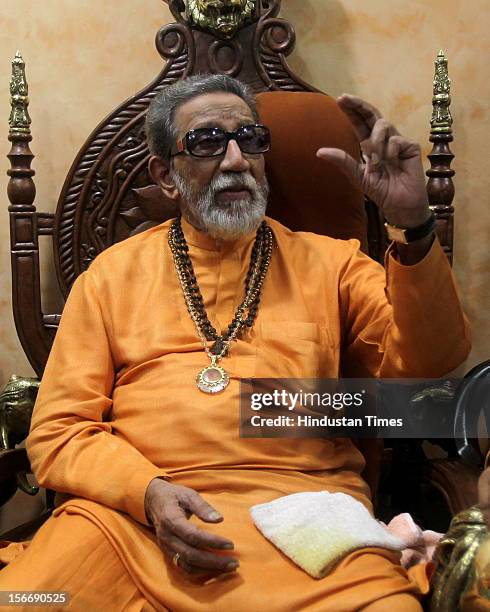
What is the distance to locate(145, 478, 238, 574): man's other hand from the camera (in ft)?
3.89

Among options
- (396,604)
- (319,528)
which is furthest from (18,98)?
(396,604)

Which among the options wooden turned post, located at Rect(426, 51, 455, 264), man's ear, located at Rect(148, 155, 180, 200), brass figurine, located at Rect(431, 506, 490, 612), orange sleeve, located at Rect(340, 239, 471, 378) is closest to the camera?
brass figurine, located at Rect(431, 506, 490, 612)

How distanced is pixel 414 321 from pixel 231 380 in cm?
35

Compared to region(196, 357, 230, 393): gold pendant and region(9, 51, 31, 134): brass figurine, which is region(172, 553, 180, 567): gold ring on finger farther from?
region(9, 51, 31, 134): brass figurine

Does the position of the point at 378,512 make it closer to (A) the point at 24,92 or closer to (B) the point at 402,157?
(B) the point at 402,157

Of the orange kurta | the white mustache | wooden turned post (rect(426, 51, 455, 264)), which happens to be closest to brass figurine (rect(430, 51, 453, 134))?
wooden turned post (rect(426, 51, 455, 264))

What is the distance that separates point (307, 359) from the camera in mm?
1484

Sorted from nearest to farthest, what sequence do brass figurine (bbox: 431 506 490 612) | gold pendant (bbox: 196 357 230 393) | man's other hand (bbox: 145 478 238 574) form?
1. brass figurine (bbox: 431 506 490 612)
2. man's other hand (bbox: 145 478 238 574)
3. gold pendant (bbox: 196 357 230 393)

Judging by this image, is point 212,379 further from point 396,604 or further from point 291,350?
point 396,604

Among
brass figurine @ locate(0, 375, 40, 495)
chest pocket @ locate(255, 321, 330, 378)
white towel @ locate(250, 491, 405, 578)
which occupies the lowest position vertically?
white towel @ locate(250, 491, 405, 578)

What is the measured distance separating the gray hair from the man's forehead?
2 centimetres

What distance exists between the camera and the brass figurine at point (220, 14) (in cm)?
185

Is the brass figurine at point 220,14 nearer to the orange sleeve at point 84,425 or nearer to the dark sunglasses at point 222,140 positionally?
the dark sunglasses at point 222,140

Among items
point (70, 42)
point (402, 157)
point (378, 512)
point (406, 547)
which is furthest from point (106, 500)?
point (70, 42)
